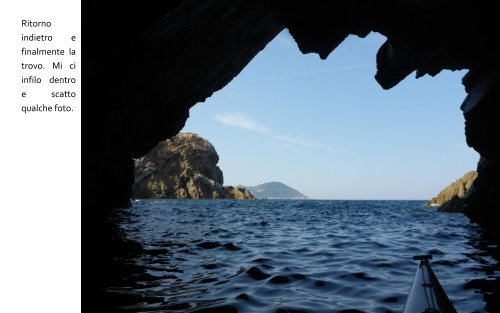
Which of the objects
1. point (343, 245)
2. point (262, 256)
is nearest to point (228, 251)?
point (262, 256)

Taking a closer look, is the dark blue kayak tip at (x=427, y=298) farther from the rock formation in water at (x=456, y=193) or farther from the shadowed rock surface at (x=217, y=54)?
the rock formation in water at (x=456, y=193)

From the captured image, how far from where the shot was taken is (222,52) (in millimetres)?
17266

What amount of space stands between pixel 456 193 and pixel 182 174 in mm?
84354

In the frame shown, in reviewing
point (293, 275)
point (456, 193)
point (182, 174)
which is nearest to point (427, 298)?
point (293, 275)

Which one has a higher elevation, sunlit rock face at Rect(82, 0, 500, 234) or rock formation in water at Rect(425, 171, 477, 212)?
sunlit rock face at Rect(82, 0, 500, 234)

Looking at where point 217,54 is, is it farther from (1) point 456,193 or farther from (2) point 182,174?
(2) point 182,174

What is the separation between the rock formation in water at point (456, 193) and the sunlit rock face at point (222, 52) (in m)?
17.5

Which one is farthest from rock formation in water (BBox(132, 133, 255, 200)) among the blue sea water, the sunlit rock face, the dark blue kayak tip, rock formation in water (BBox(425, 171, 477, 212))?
the dark blue kayak tip

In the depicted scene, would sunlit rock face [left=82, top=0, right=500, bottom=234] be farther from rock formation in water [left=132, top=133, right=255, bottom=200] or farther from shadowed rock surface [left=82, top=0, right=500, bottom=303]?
rock formation in water [left=132, top=133, right=255, bottom=200]

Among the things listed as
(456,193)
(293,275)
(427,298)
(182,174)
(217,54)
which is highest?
(217,54)

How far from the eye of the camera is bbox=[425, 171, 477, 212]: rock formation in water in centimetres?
3714

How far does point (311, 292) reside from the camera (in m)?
6.64

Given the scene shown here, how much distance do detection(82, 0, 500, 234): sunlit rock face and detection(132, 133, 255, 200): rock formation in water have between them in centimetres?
8922

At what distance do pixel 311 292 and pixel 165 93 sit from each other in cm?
1164
